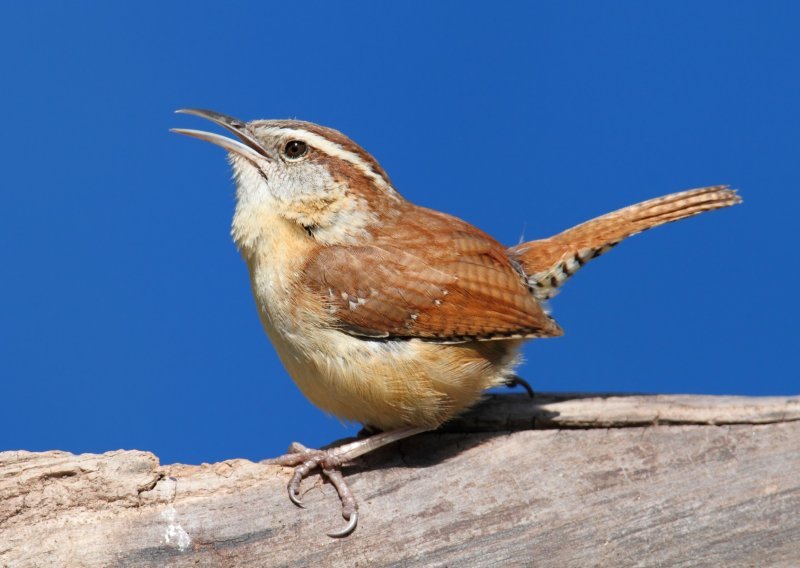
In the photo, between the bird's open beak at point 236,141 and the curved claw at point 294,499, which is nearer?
the curved claw at point 294,499

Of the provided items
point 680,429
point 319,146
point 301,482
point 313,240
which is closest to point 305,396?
point 301,482

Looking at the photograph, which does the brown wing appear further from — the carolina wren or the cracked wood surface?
the cracked wood surface

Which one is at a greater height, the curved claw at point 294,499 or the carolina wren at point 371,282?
the carolina wren at point 371,282

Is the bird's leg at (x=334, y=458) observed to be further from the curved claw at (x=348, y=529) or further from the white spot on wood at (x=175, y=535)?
the white spot on wood at (x=175, y=535)

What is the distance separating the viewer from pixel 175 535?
4.09 meters

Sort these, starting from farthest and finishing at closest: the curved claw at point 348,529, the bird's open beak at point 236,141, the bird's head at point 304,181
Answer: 1. the bird's open beak at point 236,141
2. the bird's head at point 304,181
3. the curved claw at point 348,529

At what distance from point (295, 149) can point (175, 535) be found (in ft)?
6.18

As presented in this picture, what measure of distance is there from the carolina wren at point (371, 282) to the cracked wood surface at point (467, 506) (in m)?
0.19

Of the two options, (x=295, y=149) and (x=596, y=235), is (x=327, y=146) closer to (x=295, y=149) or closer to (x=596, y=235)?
(x=295, y=149)

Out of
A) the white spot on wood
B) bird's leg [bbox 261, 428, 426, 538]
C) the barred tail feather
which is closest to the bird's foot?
bird's leg [bbox 261, 428, 426, 538]

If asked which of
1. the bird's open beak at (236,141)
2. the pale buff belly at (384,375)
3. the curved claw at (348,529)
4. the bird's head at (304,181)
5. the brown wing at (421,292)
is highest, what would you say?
the bird's open beak at (236,141)

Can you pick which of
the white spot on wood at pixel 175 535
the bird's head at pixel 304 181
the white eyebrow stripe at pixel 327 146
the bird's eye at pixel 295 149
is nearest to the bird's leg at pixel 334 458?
the white spot on wood at pixel 175 535

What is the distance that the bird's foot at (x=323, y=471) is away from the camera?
421cm

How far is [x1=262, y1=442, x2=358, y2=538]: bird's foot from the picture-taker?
4.21m
